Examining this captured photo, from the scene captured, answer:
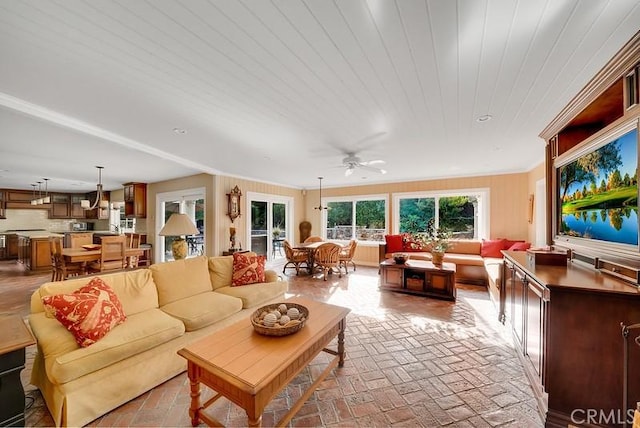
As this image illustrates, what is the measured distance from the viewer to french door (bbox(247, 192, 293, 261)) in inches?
255

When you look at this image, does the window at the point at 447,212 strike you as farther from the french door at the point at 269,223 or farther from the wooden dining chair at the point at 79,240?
the wooden dining chair at the point at 79,240

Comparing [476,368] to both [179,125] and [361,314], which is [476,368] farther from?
[179,125]

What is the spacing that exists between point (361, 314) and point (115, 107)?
12.7 feet

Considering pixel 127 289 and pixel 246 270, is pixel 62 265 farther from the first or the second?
pixel 246 270

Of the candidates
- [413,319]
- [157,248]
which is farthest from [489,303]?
[157,248]

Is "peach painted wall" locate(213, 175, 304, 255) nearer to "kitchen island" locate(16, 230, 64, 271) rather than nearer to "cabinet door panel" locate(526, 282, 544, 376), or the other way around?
"kitchen island" locate(16, 230, 64, 271)

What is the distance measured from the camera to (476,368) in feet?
7.20

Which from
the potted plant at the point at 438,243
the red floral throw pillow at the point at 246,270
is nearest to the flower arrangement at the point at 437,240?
the potted plant at the point at 438,243

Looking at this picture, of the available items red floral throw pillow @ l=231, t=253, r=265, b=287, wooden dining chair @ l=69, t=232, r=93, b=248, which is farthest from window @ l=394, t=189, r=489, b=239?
wooden dining chair @ l=69, t=232, r=93, b=248

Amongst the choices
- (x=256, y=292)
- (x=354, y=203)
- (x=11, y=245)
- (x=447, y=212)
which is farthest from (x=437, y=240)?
(x=11, y=245)

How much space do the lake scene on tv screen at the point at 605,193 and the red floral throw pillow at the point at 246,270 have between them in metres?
3.42

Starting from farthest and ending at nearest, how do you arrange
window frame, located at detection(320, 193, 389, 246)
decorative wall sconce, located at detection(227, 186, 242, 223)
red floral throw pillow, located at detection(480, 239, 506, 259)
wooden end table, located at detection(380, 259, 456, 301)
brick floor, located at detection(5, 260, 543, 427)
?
window frame, located at detection(320, 193, 389, 246)
decorative wall sconce, located at detection(227, 186, 242, 223)
red floral throw pillow, located at detection(480, 239, 506, 259)
wooden end table, located at detection(380, 259, 456, 301)
brick floor, located at detection(5, 260, 543, 427)

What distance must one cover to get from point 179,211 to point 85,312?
4975 mm

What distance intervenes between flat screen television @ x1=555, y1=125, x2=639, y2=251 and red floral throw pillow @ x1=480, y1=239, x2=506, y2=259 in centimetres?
307
